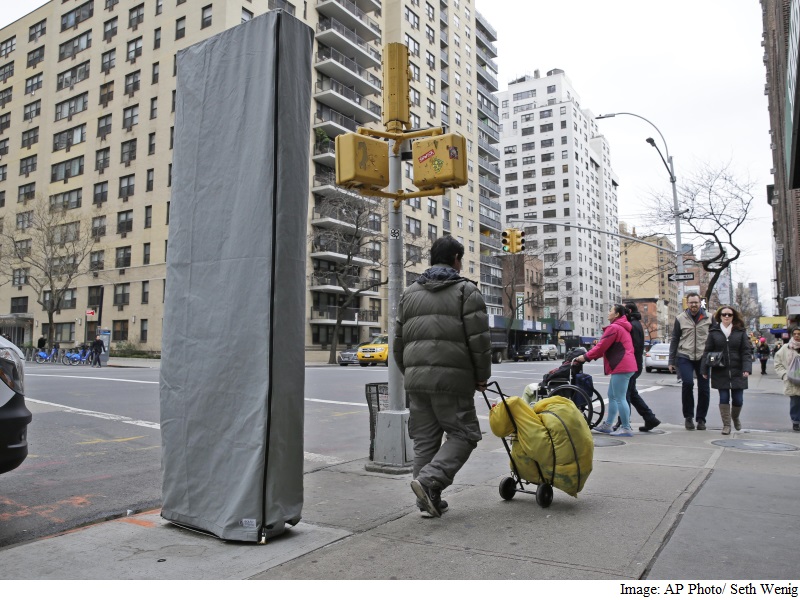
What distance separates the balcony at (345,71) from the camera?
158 ft

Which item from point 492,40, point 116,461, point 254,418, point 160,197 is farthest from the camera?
point 492,40

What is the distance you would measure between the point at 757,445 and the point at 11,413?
313 inches

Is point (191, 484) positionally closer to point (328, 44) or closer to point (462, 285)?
point (462, 285)

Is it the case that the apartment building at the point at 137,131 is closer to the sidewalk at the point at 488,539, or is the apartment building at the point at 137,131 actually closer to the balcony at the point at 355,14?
the balcony at the point at 355,14

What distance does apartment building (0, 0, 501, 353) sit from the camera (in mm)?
45844

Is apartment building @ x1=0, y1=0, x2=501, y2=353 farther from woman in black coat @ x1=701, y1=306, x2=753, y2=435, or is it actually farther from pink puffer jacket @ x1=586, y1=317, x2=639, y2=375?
woman in black coat @ x1=701, y1=306, x2=753, y2=435

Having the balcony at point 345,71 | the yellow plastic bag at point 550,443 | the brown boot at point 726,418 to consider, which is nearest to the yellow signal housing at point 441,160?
the yellow plastic bag at point 550,443

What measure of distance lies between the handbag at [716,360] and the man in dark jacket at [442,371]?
18.7 feet

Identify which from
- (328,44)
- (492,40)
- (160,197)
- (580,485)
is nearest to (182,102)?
(580,485)

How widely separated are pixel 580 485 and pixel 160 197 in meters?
46.1

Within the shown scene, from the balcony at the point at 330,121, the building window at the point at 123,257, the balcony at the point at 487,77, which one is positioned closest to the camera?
the balcony at the point at 330,121

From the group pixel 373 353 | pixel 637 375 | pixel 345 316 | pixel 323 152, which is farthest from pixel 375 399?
pixel 345 316

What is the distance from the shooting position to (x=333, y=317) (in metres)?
49.0

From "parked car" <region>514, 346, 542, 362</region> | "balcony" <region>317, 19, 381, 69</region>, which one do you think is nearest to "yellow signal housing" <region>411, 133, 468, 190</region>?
"balcony" <region>317, 19, 381, 69</region>
